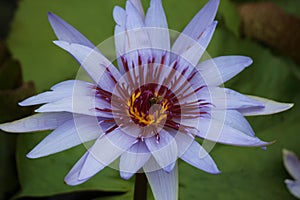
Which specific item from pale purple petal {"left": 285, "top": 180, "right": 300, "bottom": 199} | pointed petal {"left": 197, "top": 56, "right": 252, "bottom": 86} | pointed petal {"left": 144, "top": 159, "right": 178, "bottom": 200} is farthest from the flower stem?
pale purple petal {"left": 285, "top": 180, "right": 300, "bottom": 199}

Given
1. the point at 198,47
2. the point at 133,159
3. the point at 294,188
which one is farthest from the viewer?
the point at 294,188

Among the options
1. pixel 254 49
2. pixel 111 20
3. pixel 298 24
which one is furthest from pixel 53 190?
pixel 298 24

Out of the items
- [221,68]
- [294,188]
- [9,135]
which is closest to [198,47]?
[221,68]

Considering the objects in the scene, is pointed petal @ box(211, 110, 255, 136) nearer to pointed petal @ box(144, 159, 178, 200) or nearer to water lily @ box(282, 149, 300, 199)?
pointed petal @ box(144, 159, 178, 200)

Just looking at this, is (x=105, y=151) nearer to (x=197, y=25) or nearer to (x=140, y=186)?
(x=140, y=186)

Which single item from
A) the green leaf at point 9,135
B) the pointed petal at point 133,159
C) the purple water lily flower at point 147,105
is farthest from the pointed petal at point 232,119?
the green leaf at point 9,135
